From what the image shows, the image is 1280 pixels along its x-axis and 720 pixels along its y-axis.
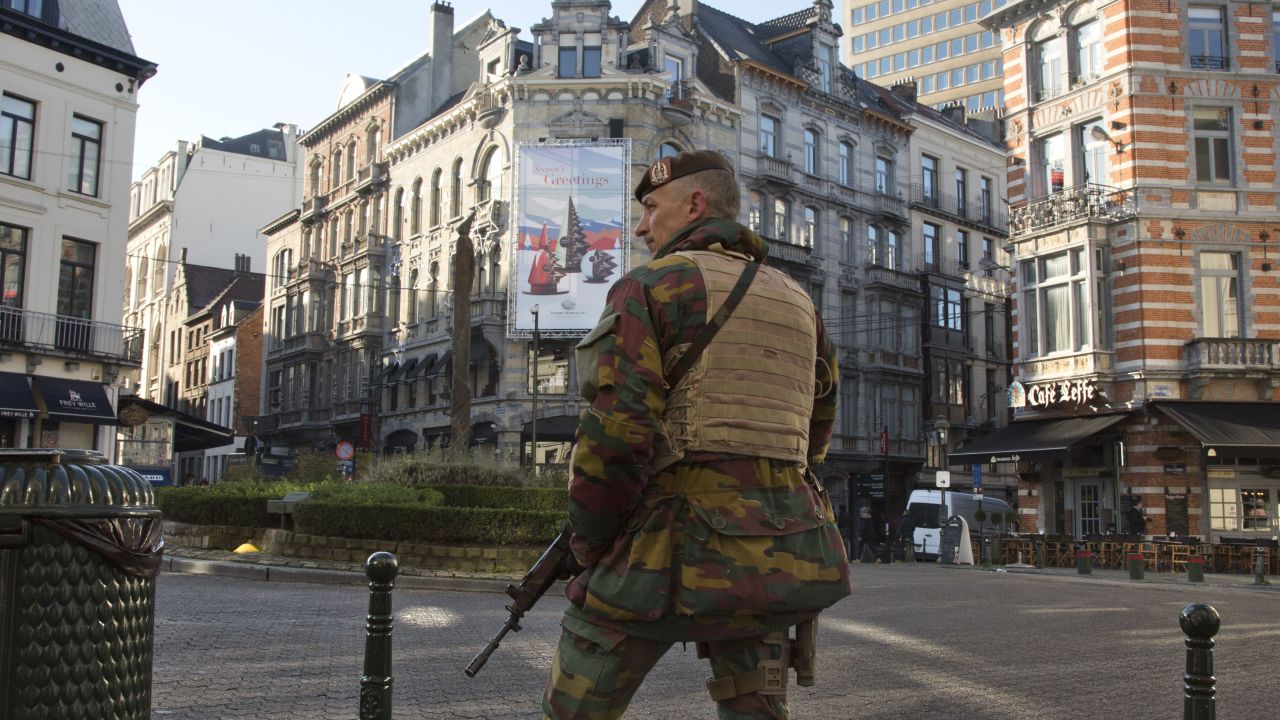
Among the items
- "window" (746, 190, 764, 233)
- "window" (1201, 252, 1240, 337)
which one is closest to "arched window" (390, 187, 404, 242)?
"window" (746, 190, 764, 233)

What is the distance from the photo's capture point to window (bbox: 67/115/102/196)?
27.4 m

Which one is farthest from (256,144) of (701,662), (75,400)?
(701,662)

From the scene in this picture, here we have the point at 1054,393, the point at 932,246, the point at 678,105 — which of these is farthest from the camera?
the point at 932,246

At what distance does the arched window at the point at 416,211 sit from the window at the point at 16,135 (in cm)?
1874

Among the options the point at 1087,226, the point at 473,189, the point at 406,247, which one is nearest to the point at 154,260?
the point at 406,247

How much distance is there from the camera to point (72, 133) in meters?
27.3

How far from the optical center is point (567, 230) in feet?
124

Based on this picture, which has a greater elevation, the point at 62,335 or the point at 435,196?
the point at 435,196

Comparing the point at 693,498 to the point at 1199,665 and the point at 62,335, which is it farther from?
the point at 62,335

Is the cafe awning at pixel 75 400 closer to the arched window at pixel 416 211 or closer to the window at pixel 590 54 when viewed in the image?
the arched window at pixel 416 211

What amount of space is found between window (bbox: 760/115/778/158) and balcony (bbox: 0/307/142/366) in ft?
78.6

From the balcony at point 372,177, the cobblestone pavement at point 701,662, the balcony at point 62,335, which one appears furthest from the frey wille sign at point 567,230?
the cobblestone pavement at point 701,662

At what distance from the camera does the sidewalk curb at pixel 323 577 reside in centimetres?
1374

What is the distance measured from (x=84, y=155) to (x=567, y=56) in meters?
17.4
